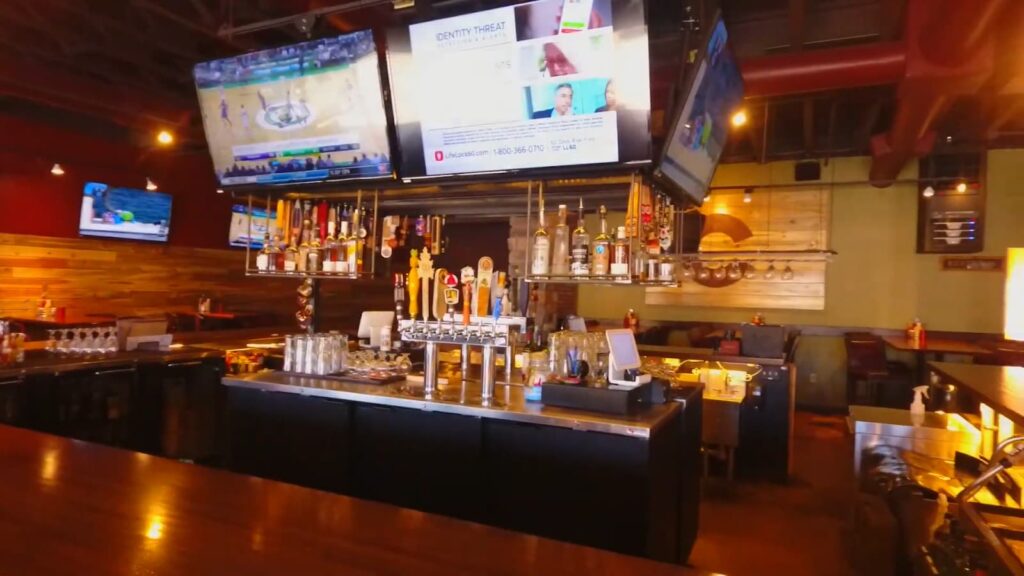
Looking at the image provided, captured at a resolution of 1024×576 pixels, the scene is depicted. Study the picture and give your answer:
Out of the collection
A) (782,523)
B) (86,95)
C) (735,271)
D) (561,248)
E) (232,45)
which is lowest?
(782,523)

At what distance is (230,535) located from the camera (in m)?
1.30

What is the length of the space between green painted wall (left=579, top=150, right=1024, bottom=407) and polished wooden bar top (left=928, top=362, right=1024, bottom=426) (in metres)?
4.79

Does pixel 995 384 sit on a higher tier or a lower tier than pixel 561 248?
lower

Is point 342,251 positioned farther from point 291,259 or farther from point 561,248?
point 561,248

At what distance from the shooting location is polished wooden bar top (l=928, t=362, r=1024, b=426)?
2.03m

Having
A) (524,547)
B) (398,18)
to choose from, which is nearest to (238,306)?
(398,18)

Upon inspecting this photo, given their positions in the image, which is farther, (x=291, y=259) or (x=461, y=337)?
(x=291, y=259)

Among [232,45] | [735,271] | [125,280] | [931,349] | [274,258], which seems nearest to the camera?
[274,258]

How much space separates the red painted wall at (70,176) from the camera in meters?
5.68

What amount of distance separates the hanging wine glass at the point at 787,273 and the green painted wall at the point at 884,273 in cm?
46

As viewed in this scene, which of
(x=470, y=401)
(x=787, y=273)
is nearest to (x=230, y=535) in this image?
(x=470, y=401)

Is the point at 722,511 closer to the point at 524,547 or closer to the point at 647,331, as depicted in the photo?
the point at 524,547

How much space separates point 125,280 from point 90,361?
9.91ft

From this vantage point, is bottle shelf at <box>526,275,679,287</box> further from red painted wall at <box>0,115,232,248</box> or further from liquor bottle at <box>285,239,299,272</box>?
red painted wall at <box>0,115,232,248</box>
